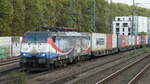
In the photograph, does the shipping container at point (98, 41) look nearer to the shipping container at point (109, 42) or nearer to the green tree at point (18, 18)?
→ the shipping container at point (109, 42)

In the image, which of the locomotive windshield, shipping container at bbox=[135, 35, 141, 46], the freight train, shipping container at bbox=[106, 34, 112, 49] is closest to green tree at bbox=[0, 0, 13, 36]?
shipping container at bbox=[106, 34, 112, 49]

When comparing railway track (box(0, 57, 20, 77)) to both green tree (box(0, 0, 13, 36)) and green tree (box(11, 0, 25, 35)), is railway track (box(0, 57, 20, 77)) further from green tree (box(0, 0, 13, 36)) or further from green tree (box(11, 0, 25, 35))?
green tree (box(11, 0, 25, 35))

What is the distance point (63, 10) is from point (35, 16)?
17052 mm

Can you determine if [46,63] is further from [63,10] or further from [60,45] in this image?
[63,10]

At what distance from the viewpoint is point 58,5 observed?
3019 inches

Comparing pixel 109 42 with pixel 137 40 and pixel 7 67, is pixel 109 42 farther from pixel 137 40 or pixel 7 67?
pixel 137 40

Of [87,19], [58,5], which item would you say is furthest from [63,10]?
→ [87,19]

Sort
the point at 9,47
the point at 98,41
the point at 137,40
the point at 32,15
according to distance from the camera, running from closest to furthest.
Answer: the point at 98,41, the point at 9,47, the point at 137,40, the point at 32,15

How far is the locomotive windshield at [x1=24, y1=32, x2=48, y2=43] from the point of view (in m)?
20.2

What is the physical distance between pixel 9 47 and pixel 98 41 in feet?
32.1

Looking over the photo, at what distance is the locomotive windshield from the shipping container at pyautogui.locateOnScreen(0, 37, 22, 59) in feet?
39.2

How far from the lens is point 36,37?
20.4 m

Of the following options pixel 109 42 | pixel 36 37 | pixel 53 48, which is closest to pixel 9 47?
pixel 109 42

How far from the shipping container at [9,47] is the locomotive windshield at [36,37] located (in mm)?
11956
